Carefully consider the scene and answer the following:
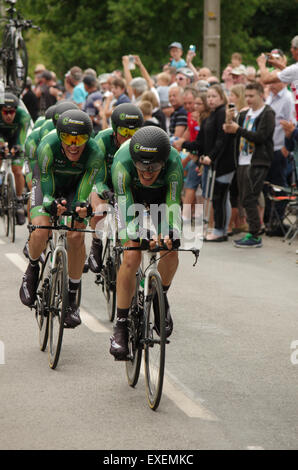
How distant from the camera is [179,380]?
697 cm

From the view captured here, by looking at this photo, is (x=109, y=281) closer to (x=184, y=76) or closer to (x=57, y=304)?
(x=57, y=304)

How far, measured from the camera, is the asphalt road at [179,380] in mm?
5719

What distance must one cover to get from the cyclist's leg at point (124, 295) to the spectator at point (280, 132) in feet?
23.9

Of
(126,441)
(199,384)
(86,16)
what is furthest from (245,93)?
(86,16)

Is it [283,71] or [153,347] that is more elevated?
[283,71]

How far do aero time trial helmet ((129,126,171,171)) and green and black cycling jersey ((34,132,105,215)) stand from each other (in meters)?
1.41

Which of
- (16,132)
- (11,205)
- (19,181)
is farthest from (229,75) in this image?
(11,205)

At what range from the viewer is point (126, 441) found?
5.58 m

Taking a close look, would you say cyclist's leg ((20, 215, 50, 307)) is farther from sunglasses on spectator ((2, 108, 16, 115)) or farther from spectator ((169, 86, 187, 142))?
spectator ((169, 86, 187, 142))

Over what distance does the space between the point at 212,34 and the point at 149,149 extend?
43.5ft

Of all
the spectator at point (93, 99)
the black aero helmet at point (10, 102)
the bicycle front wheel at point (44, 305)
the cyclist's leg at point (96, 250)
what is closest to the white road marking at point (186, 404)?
the bicycle front wheel at point (44, 305)

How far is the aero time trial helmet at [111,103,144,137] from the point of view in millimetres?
9133

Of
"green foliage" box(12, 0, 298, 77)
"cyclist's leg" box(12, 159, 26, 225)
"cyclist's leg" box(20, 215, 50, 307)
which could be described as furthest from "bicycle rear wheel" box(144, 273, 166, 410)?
"green foliage" box(12, 0, 298, 77)

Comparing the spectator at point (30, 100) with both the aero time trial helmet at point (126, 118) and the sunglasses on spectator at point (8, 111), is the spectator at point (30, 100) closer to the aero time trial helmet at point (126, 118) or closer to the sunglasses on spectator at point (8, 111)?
the sunglasses on spectator at point (8, 111)
